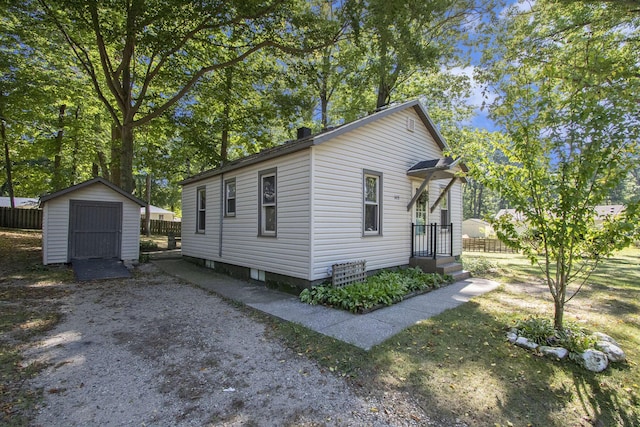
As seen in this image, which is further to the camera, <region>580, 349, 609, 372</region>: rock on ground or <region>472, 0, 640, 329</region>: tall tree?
<region>472, 0, 640, 329</region>: tall tree

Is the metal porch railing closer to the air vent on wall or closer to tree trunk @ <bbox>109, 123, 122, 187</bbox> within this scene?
the air vent on wall

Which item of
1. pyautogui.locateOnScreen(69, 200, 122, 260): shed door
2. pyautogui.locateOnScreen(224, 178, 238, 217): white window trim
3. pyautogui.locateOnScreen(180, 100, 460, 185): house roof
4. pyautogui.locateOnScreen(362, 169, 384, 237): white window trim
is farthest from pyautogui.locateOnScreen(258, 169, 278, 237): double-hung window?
pyautogui.locateOnScreen(69, 200, 122, 260): shed door

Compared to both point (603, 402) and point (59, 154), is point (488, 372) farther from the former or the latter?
point (59, 154)

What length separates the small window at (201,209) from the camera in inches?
443

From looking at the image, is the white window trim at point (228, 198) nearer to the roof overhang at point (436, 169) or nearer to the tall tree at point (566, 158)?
the roof overhang at point (436, 169)

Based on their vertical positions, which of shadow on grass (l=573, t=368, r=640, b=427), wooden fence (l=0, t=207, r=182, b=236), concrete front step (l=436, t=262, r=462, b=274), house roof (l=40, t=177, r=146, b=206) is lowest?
shadow on grass (l=573, t=368, r=640, b=427)

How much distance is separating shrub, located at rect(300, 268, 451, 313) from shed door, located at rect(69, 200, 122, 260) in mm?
7985

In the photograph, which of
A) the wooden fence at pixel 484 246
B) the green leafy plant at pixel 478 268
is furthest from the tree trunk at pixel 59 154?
the wooden fence at pixel 484 246

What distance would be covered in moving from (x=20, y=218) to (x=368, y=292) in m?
26.6

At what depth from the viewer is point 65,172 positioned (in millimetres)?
21156

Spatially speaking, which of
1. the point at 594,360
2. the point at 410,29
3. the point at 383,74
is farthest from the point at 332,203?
the point at 410,29

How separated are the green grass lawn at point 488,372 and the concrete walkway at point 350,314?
0.26 m

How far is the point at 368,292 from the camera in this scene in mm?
6223

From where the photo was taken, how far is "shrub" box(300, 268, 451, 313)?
19.4 ft
